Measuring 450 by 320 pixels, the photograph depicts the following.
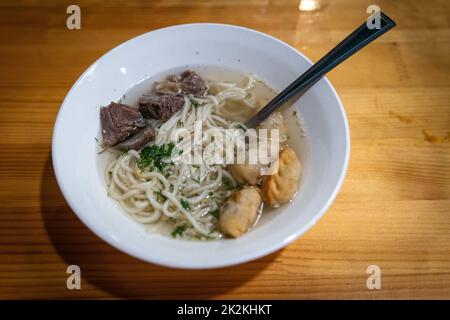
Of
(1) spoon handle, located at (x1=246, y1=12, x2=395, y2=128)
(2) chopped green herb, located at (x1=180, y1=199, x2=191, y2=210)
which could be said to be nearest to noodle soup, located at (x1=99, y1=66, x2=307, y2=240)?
(2) chopped green herb, located at (x1=180, y1=199, x2=191, y2=210)

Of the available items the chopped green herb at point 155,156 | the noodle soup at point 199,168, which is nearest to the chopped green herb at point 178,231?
the noodle soup at point 199,168

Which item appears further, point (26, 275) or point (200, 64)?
point (200, 64)

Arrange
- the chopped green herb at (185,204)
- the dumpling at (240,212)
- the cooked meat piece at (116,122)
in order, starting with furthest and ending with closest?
1. the cooked meat piece at (116,122)
2. the chopped green herb at (185,204)
3. the dumpling at (240,212)

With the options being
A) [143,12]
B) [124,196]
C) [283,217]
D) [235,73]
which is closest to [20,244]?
[124,196]

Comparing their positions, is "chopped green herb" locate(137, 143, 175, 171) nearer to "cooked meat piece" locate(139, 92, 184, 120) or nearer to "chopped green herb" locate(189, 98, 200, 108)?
"cooked meat piece" locate(139, 92, 184, 120)

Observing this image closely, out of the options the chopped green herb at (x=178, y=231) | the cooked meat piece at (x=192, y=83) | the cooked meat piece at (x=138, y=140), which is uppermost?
the cooked meat piece at (x=192, y=83)

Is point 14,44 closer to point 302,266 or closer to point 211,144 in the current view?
point 211,144

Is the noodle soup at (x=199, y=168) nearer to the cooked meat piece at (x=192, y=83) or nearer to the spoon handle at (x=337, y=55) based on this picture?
the cooked meat piece at (x=192, y=83)
